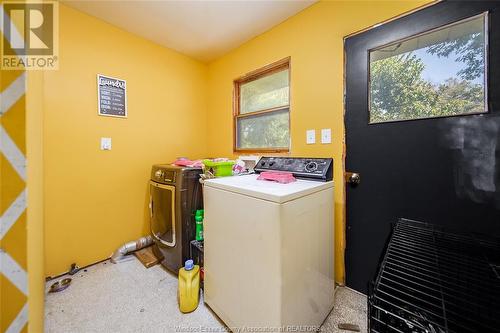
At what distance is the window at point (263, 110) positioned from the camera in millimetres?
2016

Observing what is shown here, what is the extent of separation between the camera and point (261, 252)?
3.22 feet

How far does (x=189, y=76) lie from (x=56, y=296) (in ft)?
8.33

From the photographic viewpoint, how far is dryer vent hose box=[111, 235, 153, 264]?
1.99 metres

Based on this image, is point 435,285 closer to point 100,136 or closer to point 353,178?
point 353,178

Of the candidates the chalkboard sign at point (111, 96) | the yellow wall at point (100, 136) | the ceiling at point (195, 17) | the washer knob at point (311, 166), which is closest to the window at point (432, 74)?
the washer knob at point (311, 166)

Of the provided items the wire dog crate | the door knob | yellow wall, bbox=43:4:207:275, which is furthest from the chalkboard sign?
the wire dog crate

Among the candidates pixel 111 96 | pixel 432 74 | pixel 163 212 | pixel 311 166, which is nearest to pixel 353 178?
pixel 311 166

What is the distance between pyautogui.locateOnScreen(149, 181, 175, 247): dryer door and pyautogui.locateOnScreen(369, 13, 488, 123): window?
1780 mm

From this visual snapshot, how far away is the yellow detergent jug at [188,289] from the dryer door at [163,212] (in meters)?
0.39

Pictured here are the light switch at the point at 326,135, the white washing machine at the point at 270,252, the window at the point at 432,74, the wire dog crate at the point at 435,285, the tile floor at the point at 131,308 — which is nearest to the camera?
the wire dog crate at the point at 435,285

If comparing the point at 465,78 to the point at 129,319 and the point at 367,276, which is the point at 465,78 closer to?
the point at 367,276

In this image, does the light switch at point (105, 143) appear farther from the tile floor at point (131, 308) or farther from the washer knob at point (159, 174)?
the tile floor at point (131, 308)

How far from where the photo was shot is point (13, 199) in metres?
0.62

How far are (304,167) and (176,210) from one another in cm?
113
